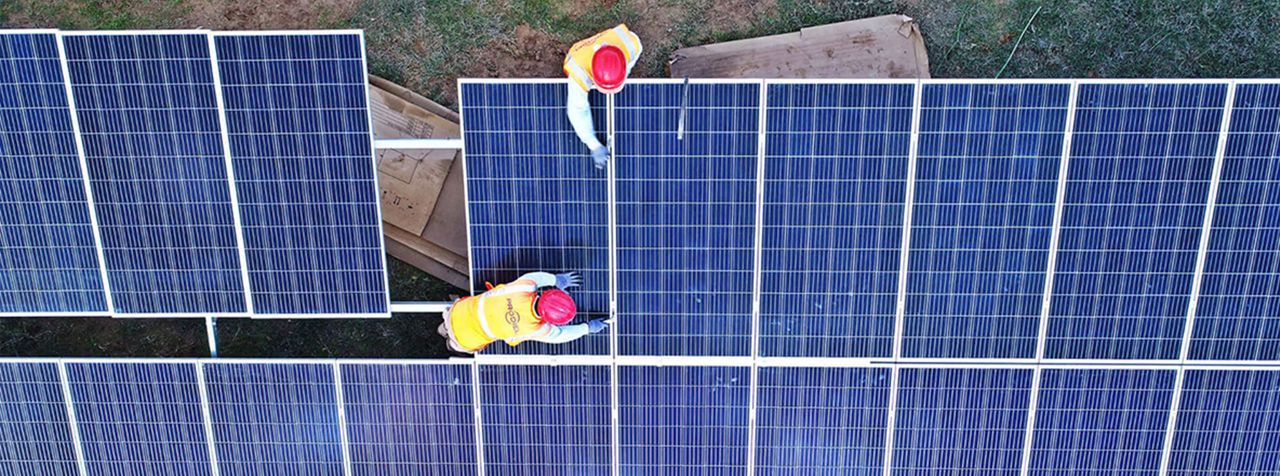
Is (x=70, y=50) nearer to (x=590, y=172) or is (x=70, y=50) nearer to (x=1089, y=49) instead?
(x=590, y=172)

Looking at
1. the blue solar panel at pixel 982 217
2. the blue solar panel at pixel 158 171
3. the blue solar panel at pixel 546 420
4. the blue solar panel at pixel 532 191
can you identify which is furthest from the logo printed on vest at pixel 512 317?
the blue solar panel at pixel 982 217

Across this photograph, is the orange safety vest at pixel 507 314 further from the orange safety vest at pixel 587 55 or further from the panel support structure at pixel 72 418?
the panel support structure at pixel 72 418

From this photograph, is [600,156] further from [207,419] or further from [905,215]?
[207,419]

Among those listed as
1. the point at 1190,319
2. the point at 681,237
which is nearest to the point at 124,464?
the point at 681,237

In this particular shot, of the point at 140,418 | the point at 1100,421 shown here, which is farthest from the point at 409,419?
the point at 1100,421

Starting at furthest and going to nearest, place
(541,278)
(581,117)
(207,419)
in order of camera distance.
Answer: (207,419), (541,278), (581,117)

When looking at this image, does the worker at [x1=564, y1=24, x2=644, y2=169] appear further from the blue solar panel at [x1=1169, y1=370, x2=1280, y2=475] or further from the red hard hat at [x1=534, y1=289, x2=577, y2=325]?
the blue solar panel at [x1=1169, y1=370, x2=1280, y2=475]
